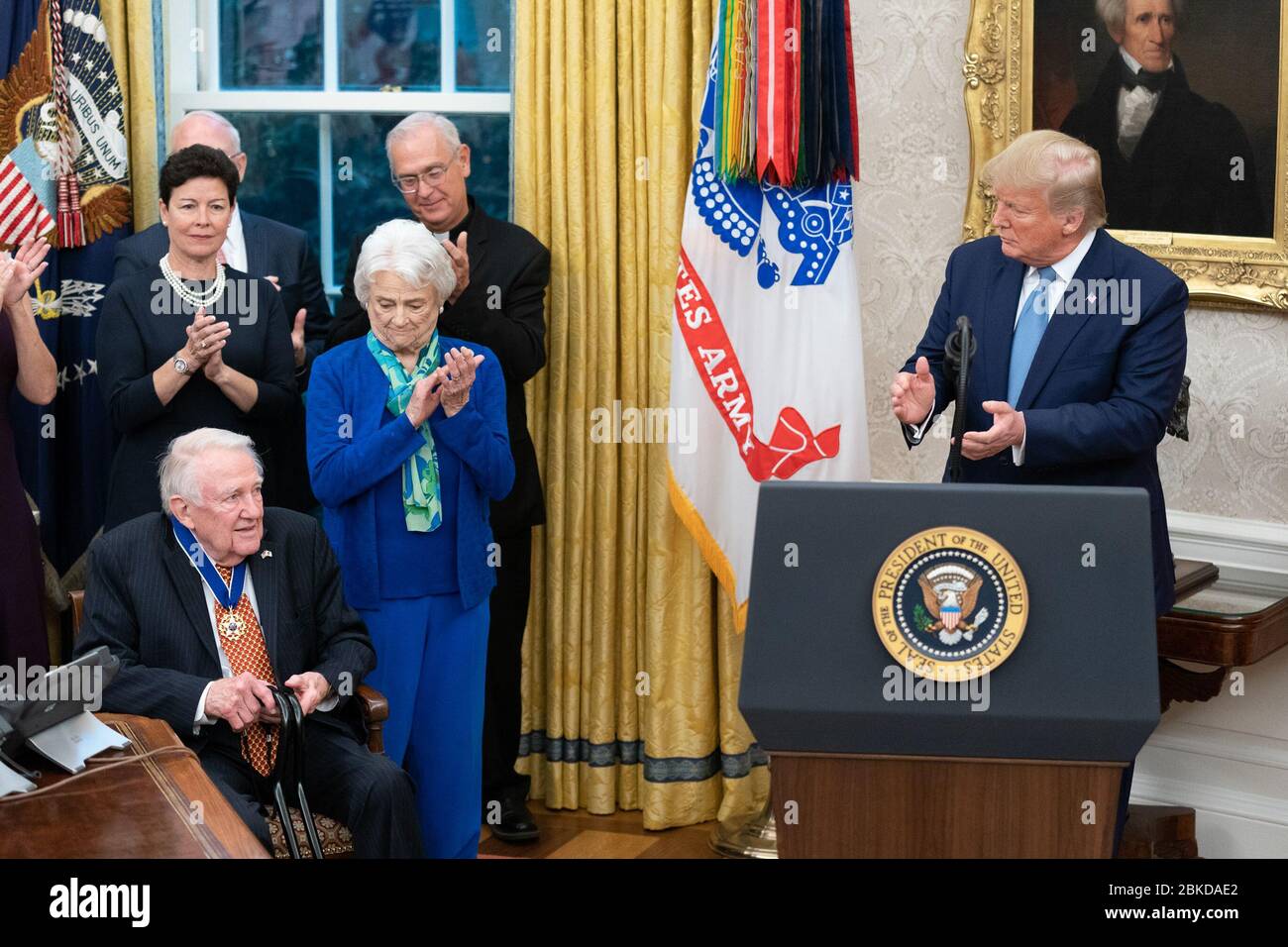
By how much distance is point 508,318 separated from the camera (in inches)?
172

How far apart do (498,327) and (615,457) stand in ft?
2.32

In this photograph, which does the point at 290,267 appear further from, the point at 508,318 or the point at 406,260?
the point at 406,260

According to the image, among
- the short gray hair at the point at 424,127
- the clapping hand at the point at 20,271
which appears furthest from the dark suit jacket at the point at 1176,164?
the clapping hand at the point at 20,271

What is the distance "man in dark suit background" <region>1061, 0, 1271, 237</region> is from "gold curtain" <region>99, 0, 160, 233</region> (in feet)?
8.89

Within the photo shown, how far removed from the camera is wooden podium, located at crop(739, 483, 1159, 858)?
7.29ft

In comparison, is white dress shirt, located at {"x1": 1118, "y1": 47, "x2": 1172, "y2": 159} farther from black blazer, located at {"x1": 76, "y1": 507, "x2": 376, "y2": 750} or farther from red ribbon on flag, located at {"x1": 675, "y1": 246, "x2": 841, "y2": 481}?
black blazer, located at {"x1": 76, "y1": 507, "x2": 376, "y2": 750}

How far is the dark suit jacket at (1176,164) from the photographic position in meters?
4.24

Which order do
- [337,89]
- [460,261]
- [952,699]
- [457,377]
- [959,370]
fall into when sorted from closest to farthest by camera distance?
[952,699]
[959,370]
[457,377]
[460,261]
[337,89]

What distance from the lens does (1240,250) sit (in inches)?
168

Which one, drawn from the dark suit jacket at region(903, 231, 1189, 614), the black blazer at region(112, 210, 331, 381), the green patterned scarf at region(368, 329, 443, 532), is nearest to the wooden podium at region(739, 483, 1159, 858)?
the dark suit jacket at region(903, 231, 1189, 614)

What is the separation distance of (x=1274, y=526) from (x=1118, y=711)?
7.85 feet

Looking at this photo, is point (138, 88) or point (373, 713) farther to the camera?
point (138, 88)

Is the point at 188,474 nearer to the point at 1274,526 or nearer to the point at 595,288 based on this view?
the point at 595,288

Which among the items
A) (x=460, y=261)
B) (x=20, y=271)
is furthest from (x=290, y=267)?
(x=20, y=271)
